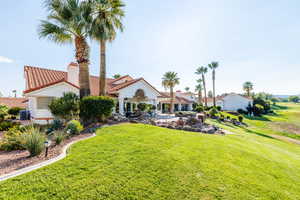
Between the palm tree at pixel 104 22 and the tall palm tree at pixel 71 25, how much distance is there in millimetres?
815

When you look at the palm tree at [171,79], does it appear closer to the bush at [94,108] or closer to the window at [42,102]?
the bush at [94,108]

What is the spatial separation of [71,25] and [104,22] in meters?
3.29

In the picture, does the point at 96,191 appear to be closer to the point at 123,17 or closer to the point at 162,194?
the point at 162,194

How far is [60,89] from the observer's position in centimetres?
1430

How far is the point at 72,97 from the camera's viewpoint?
12773 mm

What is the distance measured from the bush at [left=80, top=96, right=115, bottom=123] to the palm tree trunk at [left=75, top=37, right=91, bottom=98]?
2.36 m

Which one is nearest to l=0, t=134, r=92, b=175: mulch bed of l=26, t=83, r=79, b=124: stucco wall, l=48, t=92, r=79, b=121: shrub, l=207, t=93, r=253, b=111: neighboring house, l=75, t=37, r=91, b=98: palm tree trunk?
l=48, t=92, r=79, b=121: shrub

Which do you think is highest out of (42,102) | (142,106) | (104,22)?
(104,22)

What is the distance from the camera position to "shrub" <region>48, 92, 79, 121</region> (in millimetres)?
11852

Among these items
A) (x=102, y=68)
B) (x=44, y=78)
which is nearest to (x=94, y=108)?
(x=102, y=68)

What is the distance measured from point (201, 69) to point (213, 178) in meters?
49.6

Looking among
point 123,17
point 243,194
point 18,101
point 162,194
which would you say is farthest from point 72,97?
point 18,101

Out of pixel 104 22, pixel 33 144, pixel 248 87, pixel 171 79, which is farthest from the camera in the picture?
pixel 248 87

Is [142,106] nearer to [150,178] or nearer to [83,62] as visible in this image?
[83,62]
